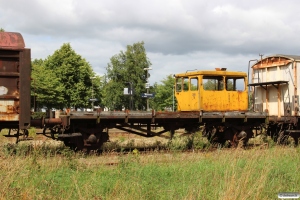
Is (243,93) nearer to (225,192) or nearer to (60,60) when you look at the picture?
(225,192)

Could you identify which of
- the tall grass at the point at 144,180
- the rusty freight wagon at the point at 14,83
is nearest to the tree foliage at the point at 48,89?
the rusty freight wagon at the point at 14,83

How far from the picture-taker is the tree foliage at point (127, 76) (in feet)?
204

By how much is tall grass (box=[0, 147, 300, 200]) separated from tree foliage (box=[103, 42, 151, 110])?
2074 inches

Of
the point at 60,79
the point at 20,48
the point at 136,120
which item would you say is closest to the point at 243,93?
the point at 136,120

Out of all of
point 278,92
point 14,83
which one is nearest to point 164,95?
point 278,92

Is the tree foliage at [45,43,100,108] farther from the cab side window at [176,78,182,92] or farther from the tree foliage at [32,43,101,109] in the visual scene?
the cab side window at [176,78,182,92]

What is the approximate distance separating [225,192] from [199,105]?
897 centimetres

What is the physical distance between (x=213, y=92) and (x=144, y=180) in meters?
8.37

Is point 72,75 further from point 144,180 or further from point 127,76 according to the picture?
point 144,180

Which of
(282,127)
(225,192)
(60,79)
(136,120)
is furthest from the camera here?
(60,79)

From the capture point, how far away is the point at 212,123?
14711 mm

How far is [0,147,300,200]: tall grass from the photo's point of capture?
5.89m

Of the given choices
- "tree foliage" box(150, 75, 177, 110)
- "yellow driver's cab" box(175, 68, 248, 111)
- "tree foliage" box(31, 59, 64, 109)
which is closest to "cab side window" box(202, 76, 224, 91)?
"yellow driver's cab" box(175, 68, 248, 111)

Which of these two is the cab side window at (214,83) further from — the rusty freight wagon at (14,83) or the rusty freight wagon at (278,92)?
the rusty freight wagon at (14,83)
